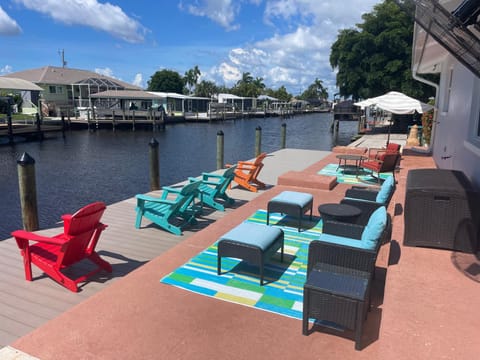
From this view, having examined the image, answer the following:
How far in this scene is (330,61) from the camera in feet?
125

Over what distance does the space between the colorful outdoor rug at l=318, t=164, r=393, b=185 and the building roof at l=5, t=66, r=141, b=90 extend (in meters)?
55.4

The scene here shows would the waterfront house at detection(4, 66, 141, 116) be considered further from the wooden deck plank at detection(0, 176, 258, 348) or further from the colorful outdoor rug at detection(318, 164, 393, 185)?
the wooden deck plank at detection(0, 176, 258, 348)

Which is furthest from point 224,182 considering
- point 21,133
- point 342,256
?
point 21,133

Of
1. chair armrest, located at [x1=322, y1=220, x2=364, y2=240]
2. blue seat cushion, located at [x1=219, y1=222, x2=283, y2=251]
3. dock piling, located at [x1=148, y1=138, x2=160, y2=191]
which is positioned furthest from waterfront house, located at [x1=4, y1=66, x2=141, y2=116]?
chair armrest, located at [x1=322, y1=220, x2=364, y2=240]

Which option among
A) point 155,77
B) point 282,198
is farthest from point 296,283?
point 155,77

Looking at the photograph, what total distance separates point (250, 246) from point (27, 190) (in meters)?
4.97

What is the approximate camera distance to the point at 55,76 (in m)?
60.4

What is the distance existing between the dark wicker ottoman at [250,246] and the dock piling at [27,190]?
4.51 metres

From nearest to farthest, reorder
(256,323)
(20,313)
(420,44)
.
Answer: (256,323) → (20,313) → (420,44)

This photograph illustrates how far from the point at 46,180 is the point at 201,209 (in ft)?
41.1

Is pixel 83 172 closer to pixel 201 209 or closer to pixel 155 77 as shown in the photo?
pixel 201 209

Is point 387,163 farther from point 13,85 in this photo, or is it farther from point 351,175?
point 13,85

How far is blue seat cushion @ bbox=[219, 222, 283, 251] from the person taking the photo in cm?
442

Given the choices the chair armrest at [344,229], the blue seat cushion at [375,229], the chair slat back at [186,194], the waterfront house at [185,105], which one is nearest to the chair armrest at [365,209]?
the chair armrest at [344,229]
